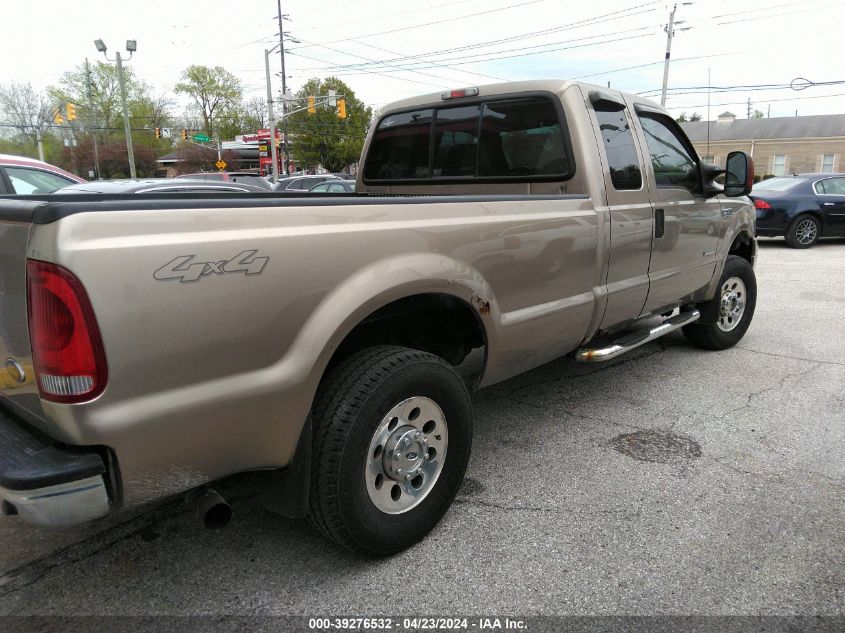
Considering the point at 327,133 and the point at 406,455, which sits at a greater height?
the point at 327,133

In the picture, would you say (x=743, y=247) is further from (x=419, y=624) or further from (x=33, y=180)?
(x=33, y=180)

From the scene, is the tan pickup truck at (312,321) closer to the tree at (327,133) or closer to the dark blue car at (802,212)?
the dark blue car at (802,212)

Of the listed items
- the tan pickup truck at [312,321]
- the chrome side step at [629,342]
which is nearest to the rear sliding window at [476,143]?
the tan pickup truck at [312,321]

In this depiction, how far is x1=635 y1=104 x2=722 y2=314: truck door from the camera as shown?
159 inches

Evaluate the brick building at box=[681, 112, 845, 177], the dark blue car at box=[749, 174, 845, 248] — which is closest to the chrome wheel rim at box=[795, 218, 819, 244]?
the dark blue car at box=[749, 174, 845, 248]

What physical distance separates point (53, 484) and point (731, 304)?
209 inches

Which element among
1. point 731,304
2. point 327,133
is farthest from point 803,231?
point 327,133

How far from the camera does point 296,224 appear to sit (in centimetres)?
205

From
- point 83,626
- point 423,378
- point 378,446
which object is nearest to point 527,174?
point 423,378

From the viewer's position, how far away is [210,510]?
6.63 ft

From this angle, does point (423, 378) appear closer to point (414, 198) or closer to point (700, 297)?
point (414, 198)

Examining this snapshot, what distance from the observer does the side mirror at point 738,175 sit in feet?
15.1

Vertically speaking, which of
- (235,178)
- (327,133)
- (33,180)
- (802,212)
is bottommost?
(802,212)

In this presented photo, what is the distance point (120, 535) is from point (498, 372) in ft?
6.13
